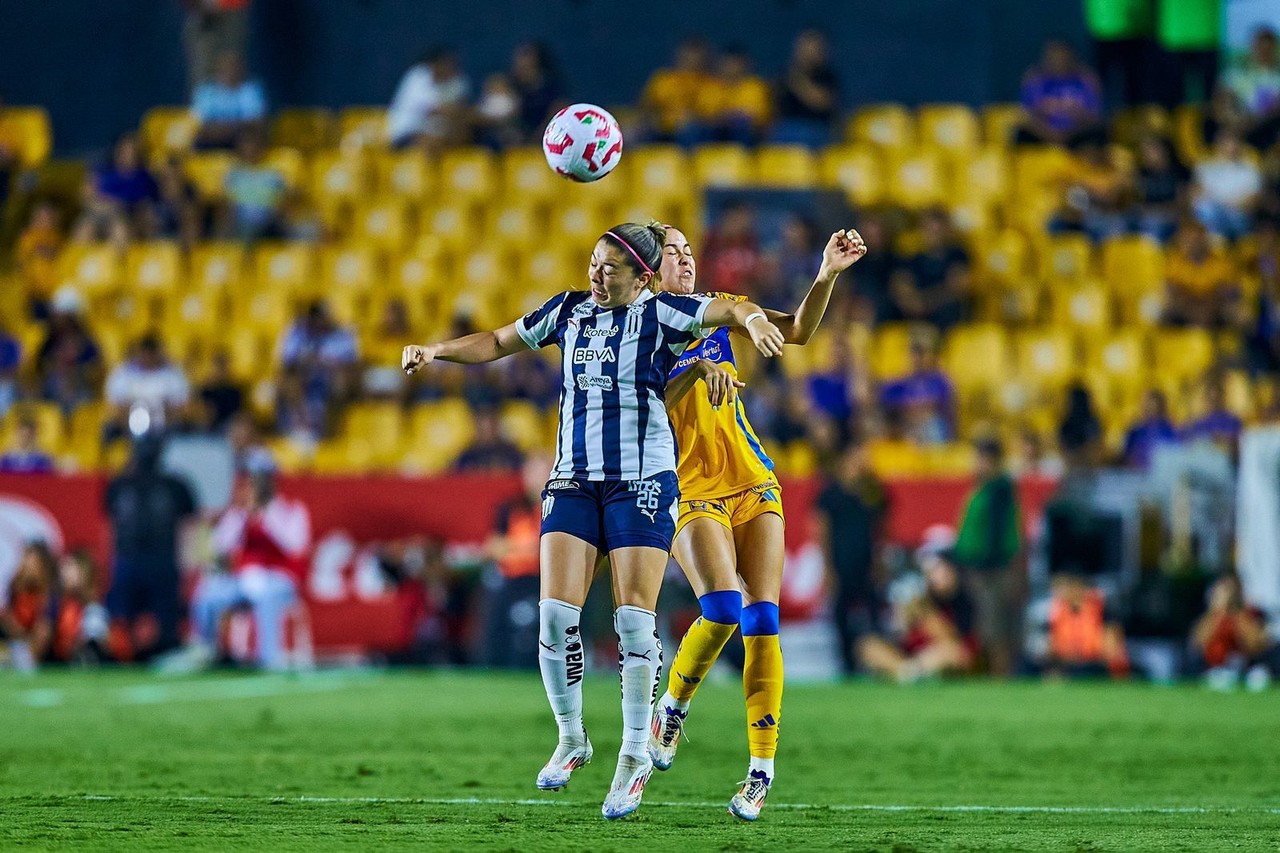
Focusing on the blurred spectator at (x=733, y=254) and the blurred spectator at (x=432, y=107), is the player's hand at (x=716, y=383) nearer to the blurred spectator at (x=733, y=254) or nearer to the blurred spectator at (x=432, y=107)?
the blurred spectator at (x=733, y=254)

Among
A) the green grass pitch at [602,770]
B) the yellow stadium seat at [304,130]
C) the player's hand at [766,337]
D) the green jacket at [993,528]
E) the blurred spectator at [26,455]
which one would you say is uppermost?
the yellow stadium seat at [304,130]

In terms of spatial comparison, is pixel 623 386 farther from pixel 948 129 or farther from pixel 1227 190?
pixel 948 129

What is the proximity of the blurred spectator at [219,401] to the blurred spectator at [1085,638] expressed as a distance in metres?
8.73

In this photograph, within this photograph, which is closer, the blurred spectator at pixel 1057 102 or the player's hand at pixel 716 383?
the player's hand at pixel 716 383

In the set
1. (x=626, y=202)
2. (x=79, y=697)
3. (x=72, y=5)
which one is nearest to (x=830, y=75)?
(x=626, y=202)

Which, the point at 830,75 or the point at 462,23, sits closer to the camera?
the point at 830,75

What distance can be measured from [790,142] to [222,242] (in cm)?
720

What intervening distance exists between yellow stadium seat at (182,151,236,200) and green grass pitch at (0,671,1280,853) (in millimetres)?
9153

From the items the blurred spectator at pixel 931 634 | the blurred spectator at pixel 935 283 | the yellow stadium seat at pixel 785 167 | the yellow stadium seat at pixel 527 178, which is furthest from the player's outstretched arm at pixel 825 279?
the yellow stadium seat at pixel 527 178

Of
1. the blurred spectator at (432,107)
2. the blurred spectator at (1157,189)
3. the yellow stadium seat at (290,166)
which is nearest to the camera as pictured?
the blurred spectator at (1157,189)

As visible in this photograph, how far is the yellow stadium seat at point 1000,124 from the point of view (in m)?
24.0

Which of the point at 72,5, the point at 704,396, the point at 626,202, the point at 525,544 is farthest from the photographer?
the point at 72,5

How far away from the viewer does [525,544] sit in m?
17.7

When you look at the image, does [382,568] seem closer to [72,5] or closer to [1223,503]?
[1223,503]
